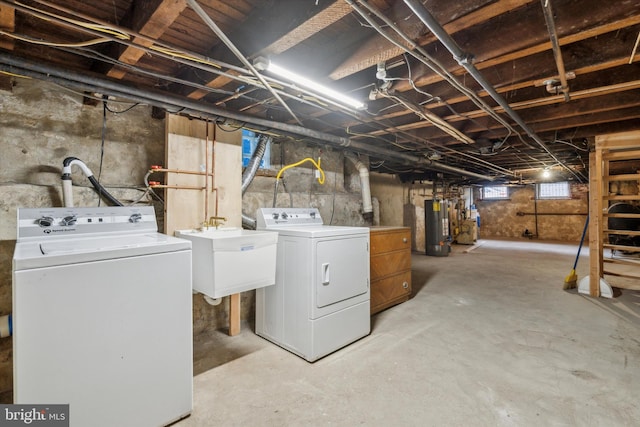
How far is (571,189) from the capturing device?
9.90 metres

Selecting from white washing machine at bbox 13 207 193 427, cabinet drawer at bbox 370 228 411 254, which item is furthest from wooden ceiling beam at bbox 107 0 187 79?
cabinet drawer at bbox 370 228 411 254

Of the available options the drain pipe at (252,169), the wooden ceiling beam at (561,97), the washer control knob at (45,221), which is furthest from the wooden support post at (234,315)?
the wooden ceiling beam at (561,97)

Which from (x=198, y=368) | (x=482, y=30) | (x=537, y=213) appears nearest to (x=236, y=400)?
(x=198, y=368)

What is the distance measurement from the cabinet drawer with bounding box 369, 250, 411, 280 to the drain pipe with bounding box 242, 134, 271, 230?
4.29 ft

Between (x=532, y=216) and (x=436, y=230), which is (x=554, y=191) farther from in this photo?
(x=436, y=230)

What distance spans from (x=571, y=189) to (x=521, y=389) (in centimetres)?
1105

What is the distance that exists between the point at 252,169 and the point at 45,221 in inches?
62.6

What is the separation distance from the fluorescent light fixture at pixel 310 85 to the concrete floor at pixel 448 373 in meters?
1.96

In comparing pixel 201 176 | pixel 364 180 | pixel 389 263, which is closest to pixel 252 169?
pixel 201 176

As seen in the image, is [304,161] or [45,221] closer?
[45,221]

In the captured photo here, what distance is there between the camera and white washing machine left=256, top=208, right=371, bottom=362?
2.18 metres

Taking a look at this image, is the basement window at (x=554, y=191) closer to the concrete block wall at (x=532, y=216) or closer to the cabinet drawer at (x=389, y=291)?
the concrete block wall at (x=532, y=216)

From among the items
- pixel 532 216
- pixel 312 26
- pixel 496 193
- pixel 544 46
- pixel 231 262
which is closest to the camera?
pixel 312 26

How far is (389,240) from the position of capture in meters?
3.27
